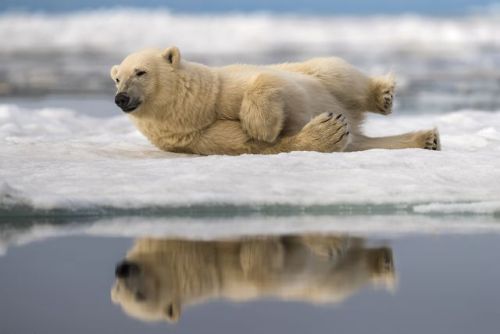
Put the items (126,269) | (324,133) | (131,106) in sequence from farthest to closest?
(131,106) → (324,133) → (126,269)

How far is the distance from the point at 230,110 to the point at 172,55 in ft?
1.48

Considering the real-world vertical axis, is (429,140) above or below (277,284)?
below

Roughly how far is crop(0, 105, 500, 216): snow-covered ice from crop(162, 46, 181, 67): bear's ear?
0.53m

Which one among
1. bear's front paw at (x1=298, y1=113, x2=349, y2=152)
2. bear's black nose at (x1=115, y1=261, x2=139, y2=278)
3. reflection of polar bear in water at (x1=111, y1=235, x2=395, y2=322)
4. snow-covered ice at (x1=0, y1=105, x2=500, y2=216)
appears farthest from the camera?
bear's front paw at (x1=298, y1=113, x2=349, y2=152)

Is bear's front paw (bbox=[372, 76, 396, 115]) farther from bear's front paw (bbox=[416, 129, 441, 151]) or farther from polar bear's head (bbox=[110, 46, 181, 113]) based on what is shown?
polar bear's head (bbox=[110, 46, 181, 113])

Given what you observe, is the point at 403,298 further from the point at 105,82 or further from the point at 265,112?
the point at 105,82

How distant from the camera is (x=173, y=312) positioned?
2.56 meters

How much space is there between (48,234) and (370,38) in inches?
1344

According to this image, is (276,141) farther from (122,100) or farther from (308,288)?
(308,288)

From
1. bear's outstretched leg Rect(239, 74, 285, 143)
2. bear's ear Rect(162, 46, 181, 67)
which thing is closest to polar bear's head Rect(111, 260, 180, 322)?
bear's outstretched leg Rect(239, 74, 285, 143)

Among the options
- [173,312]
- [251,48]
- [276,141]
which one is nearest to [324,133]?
[276,141]

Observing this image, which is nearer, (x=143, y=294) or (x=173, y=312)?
(x=173, y=312)

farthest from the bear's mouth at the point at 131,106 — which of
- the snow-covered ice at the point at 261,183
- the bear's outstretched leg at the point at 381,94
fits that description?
the bear's outstretched leg at the point at 381,94

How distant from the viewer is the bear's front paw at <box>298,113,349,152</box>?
4.97 m
